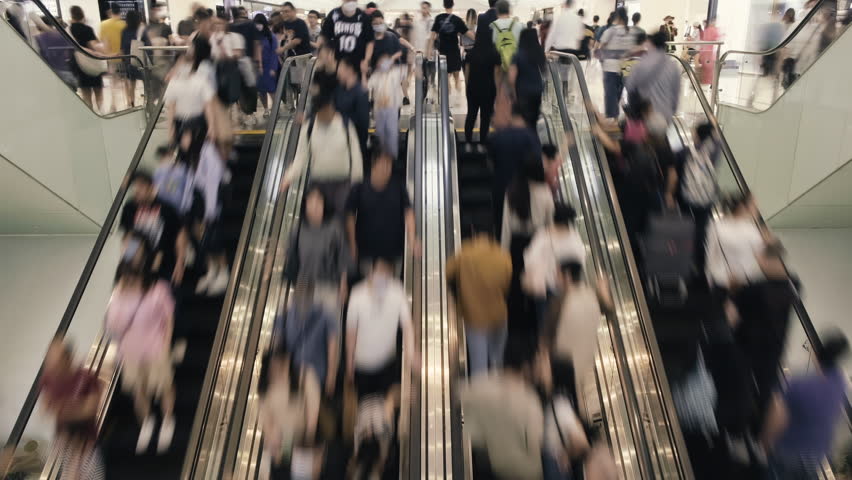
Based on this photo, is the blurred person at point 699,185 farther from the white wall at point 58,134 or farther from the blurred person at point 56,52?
the blurred person at point 56,52

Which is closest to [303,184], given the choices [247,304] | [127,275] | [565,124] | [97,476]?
[247,304]

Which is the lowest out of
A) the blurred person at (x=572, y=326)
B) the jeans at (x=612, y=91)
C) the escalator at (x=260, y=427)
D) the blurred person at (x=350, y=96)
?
the escalator at (x=260, y=427)

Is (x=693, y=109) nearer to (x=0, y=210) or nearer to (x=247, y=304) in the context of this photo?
(x=247, y=304)

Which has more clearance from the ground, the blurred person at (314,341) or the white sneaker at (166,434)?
the blurred person at (314,341)

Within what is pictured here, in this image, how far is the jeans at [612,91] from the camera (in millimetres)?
6770

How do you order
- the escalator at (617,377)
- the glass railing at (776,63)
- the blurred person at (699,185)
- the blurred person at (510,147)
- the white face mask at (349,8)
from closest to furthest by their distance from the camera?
the escalator at (617,377), the blurred person at (699,185), the blurred person at (510,147), the white face mask at (349,8), the glass railing at (776,63)

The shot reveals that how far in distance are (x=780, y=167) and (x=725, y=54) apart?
5.03ft

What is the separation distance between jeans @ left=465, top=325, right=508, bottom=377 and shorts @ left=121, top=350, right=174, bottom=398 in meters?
1.94

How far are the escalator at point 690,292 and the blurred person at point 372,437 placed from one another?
159 centimetres

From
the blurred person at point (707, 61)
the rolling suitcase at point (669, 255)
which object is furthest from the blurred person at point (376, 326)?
the blurred person at point (707, 61)

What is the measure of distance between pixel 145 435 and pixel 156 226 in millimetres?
1486

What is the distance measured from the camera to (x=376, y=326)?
11.5 ft

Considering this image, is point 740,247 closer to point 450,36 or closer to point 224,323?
point 224,323

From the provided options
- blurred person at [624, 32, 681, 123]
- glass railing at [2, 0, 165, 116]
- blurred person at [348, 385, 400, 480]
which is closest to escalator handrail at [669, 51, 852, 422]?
blurred person at [624, 32, 681, 123]
